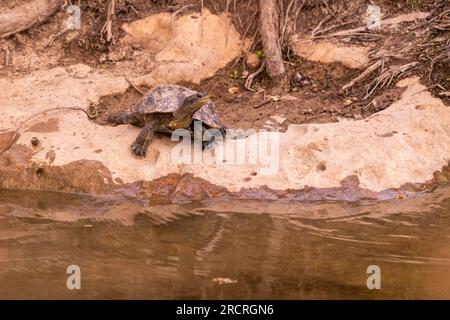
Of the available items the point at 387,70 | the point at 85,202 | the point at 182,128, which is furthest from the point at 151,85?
the point at 387,70

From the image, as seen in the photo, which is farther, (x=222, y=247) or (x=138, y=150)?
(x=138, y=150)

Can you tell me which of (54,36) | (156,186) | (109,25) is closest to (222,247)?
(156,186)

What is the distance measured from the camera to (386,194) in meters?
6.52

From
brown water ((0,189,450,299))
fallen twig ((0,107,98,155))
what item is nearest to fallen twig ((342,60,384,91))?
brown water ((0,189,450,299))

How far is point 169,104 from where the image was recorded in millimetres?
6902

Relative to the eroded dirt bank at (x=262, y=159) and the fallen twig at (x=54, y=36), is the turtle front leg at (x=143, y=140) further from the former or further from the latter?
the fallen twig at (x=54, y=36)

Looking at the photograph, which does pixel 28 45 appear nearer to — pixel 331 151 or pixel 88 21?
pixel 88 21

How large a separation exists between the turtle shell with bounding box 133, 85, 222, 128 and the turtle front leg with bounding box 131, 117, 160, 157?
Result: 0.17 metres

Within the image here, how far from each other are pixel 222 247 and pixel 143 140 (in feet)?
5.51

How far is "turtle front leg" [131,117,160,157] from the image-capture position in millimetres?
6859

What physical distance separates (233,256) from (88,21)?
4717 mm

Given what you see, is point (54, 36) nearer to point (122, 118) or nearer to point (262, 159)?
point (122, 118)

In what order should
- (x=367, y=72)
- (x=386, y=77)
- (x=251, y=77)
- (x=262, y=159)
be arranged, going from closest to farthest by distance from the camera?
(x=262, y=159) → (x=386, y=77) → (x=367, y=72) → (x=251, y=77)

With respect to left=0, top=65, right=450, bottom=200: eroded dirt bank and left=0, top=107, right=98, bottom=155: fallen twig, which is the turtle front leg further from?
left=0, top=107, right=98, bottom=155: fallen twig
